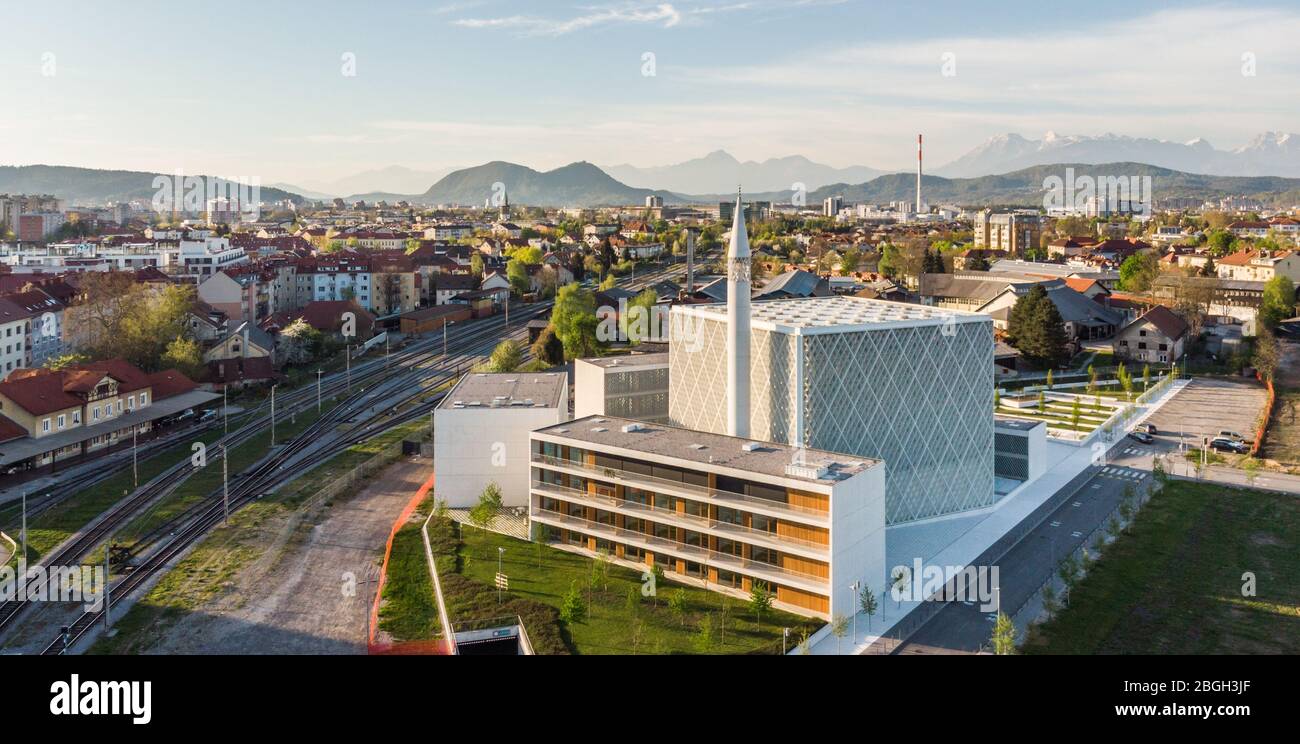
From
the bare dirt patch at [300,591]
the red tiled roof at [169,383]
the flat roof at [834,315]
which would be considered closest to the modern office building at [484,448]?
the bare dirt patch at [300,591]

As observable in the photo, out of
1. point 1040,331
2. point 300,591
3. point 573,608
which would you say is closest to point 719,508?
point 573,608

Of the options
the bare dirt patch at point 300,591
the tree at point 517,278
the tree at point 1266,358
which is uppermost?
the tree at point 517,278

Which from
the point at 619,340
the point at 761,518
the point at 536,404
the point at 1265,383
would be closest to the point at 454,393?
the point at 536,404

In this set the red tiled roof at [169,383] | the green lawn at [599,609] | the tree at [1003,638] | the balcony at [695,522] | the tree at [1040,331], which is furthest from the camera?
the tree at [1040,331]

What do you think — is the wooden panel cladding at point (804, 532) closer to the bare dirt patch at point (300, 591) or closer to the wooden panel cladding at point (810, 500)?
the wooden panel cladding at point (810, 500)

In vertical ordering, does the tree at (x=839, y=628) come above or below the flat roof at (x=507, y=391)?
below
